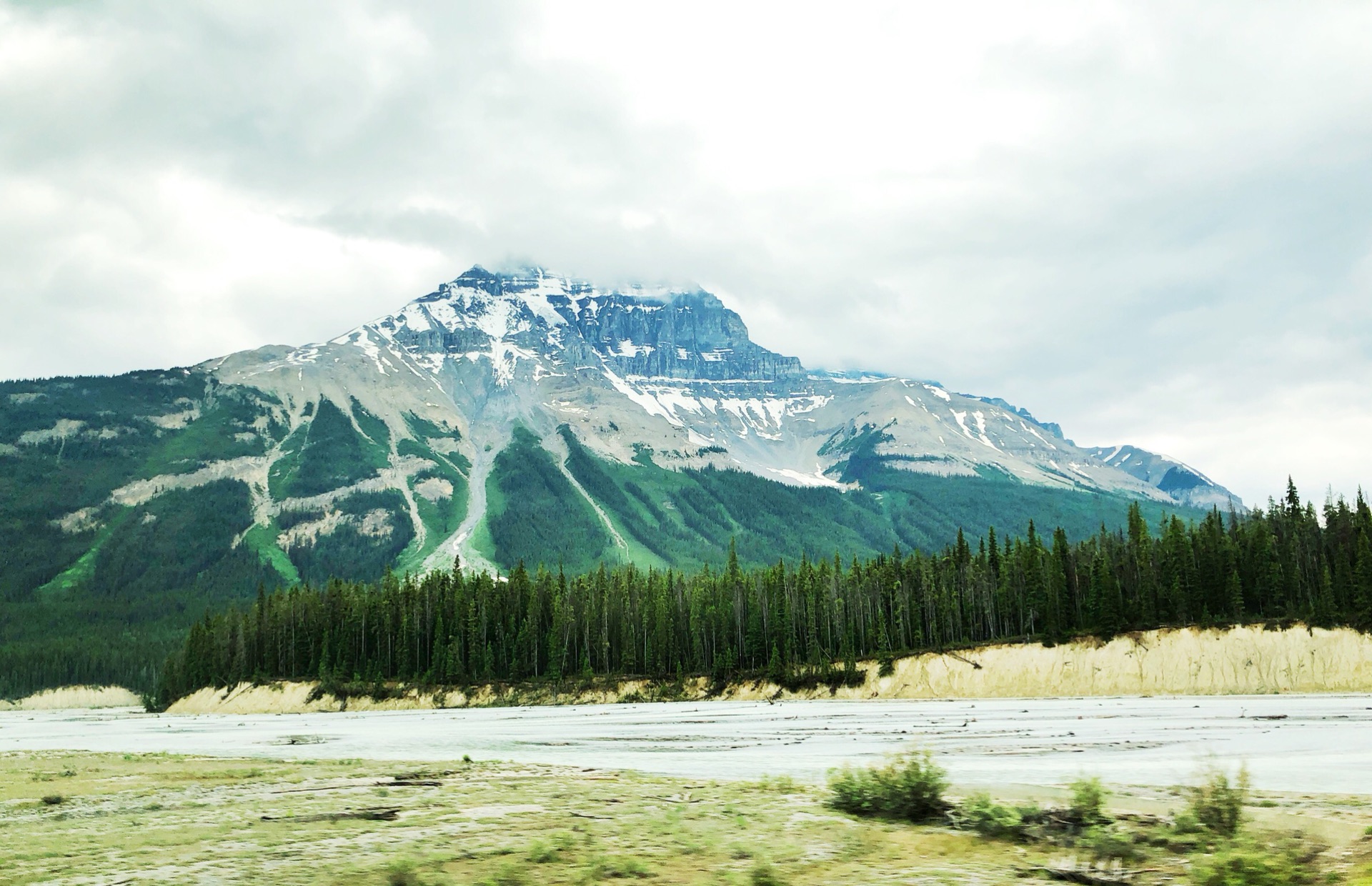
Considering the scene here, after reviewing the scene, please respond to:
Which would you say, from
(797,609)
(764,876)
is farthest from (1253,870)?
(797,609)

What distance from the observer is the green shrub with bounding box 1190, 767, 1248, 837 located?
47.1ft

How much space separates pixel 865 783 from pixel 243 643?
5915 inches

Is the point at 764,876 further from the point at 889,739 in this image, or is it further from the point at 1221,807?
the point at 889,739

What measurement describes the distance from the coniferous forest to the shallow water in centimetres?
2485

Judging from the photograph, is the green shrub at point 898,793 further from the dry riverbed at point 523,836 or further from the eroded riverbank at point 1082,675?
the eroded riverbank at point 1082,675

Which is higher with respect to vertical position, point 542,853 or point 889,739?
point 542,853

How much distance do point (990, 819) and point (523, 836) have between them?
9378 mm

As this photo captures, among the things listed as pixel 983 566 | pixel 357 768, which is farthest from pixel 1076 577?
pixel 357 768

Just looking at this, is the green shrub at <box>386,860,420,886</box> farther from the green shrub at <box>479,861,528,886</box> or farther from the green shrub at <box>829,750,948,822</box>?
the green shrub at <box>829,750,948,822</box>

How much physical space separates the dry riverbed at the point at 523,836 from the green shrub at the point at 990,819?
0.38m

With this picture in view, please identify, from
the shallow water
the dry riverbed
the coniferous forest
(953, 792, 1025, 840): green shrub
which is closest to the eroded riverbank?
the coniferous forest

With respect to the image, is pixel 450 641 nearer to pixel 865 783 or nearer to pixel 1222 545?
pixel 1222 545

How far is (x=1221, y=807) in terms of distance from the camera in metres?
14.7

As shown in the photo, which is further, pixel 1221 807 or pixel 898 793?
pixel 898 793
